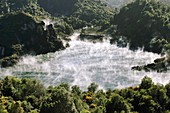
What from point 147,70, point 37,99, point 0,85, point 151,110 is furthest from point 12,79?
point 147,70

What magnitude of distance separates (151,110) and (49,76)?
96.5 m

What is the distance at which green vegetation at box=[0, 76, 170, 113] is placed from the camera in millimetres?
94062

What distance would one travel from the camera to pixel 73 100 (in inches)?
3821

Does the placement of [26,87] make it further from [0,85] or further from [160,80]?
[160,80]

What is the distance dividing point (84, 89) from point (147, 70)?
35880 mm

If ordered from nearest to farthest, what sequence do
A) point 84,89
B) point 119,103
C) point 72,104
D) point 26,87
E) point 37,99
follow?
1. point 72,104
2. point 119,103
3. point 37,99
4. point 26,87
5. point 84,89

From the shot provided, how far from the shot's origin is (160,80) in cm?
17412

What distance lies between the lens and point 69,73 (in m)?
198

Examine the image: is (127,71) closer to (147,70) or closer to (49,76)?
(147,70)

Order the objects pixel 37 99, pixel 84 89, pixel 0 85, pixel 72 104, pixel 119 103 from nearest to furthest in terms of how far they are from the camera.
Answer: pixel 72 104 → pixel 119 103 → pixel 37 99 → pixel 0 85 → pixel 84 89

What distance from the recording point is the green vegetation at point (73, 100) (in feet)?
309

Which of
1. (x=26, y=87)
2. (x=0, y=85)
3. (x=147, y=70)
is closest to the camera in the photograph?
(x=26, y=87)

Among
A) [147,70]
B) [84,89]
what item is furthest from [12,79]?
[147,70]

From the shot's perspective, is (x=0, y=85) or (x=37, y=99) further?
(x=0, y=85)
